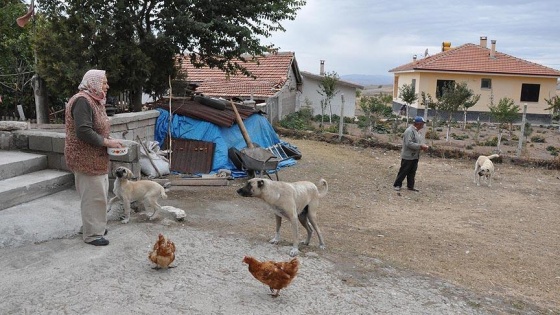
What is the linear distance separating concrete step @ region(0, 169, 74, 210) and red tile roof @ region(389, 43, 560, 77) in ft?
90.0

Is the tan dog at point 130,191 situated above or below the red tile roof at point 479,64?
below

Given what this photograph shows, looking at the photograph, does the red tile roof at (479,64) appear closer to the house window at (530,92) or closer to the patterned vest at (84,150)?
the house window at (530,92)

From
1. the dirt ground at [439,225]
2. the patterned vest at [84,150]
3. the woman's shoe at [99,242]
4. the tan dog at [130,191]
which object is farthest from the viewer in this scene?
the tan dog at [130,191]

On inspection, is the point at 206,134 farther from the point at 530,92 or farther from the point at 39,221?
the point at 530,92

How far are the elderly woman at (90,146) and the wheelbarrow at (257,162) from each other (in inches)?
210

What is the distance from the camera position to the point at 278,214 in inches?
219

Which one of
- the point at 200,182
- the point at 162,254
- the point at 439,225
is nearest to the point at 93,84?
the point at 162,254

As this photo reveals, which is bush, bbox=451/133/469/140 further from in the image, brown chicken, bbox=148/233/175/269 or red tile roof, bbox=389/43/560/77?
brown chicken, bbox=148/233/175/269

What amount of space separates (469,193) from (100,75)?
9.17m

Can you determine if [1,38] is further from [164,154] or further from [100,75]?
[100,75]

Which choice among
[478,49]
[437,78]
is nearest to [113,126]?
[437,78]

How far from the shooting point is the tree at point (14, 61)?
46.6ft

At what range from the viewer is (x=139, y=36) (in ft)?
36.8

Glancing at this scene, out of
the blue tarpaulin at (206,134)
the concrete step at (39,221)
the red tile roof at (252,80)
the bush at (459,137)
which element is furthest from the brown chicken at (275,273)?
the bush at (459,137)
